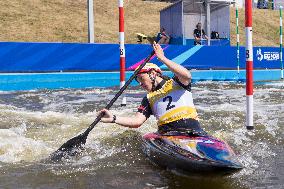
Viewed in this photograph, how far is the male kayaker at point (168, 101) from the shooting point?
16.8 feet

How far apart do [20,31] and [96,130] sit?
21415 millimetres

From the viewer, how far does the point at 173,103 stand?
17.1ft

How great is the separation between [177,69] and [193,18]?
56.3 feet

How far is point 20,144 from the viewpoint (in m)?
6.20

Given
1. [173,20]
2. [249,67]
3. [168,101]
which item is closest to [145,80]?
[168,101]

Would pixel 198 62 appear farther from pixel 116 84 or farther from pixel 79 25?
pixel 79 25

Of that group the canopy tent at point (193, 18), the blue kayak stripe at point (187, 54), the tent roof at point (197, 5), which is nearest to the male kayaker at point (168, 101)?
the blue kayak stripe at point (187, 54)

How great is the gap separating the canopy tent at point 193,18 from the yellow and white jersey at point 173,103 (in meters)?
15.9

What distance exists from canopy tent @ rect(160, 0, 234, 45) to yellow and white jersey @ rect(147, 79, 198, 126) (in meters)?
15.9

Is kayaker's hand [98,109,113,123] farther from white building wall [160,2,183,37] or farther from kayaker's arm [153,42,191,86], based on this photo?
white building wall [160,2,183,37]

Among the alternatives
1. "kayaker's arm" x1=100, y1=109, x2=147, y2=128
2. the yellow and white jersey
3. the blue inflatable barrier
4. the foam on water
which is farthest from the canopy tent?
the yellow and white jersey

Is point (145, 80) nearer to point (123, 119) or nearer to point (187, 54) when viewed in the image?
point (123, 119)

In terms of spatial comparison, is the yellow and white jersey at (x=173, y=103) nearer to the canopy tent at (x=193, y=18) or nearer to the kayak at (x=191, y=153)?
the kayak at (x=191, y=153)

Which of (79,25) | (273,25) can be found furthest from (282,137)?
(273,25)
